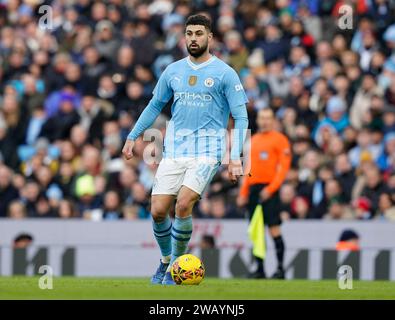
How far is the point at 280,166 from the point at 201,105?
3.92 meters

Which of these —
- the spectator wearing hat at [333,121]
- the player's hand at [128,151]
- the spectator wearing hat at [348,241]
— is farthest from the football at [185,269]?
the spectator wearing hat at [333,121]

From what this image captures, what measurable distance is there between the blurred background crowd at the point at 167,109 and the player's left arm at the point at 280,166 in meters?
3.37

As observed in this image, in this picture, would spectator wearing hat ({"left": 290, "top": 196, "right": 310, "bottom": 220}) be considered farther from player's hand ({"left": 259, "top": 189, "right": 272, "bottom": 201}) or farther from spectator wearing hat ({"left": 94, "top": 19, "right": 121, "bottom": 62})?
spectator wearing hat ({"left": 94, "top": 19, "right": 121, "bottom": 62})

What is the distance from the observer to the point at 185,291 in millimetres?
12391

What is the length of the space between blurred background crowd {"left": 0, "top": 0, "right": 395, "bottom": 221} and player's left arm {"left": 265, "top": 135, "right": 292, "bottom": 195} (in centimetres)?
337

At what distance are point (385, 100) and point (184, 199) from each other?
31.0 feet

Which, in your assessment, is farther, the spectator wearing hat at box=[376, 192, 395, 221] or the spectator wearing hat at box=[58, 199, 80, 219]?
the spectator wearing hat at box=[58, 199, 80, 219]

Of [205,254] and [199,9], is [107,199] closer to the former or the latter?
[205,254]

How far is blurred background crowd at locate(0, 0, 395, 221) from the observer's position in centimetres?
2095

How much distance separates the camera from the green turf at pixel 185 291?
1201 centimetres

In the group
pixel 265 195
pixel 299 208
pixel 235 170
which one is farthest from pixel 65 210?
pixel 235 170

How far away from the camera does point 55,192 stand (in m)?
21.8

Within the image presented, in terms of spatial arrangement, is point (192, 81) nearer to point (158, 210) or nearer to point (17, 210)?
point (158, 210)

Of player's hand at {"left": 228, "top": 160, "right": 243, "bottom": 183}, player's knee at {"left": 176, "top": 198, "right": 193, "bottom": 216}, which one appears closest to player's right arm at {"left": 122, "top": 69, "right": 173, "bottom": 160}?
player's knee at {"left": 176, "top": 198, "right": 193, "bottom": 216}
